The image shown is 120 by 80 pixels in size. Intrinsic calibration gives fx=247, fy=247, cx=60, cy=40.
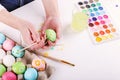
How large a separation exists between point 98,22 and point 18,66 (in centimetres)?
44

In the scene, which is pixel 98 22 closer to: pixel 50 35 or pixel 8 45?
pixel 50 35

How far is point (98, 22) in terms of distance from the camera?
114cm

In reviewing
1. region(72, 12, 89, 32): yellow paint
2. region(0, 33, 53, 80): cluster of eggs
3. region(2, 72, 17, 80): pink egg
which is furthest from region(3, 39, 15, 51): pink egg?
region(72, 12, 89, 32): yellow paint

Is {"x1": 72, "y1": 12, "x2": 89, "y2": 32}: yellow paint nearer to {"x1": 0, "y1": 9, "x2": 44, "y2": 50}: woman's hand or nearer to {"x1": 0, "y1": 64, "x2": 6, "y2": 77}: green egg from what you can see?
{"x1": 0, "y1": 9, "x2": 44, "y2": 50}: woman's hand

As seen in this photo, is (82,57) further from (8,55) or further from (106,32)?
(8,55)

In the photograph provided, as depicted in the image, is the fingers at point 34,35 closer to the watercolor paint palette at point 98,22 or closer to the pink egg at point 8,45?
the pink egg at point 8,45

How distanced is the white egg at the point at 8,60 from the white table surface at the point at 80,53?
0.13 m

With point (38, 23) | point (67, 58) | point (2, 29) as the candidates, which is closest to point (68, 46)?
point (67, 58)

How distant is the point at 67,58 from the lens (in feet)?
3.29

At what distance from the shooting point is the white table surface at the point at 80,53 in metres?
0.97

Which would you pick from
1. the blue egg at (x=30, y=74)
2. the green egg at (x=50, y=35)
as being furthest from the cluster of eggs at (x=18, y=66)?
the green egg at (x=50, y=35)

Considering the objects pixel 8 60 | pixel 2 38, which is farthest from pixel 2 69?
pixel 2 38

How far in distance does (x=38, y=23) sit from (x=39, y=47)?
5.9 inches

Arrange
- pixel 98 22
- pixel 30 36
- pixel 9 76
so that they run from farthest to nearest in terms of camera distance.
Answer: pixel 98 22, pixel 30 36, pixel 9 76
